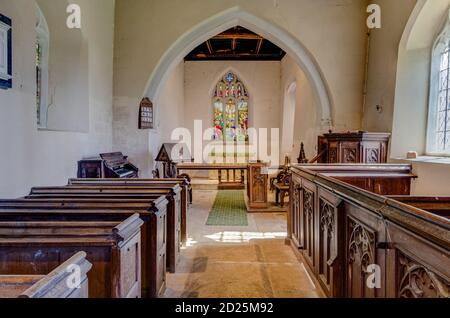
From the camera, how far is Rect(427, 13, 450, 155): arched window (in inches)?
185

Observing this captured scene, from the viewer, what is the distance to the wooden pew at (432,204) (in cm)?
176

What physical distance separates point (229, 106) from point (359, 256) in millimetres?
10499

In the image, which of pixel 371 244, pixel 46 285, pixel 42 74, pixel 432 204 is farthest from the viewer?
pixel 42 74

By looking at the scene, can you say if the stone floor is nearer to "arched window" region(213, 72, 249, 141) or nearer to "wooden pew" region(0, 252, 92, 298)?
"wooden pew" region(0, 252, 92, 298)

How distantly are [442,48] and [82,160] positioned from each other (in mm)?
5177

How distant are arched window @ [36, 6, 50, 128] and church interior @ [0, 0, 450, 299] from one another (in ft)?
0.06

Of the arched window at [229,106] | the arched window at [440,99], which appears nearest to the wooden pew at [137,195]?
the arched window at [440,99]

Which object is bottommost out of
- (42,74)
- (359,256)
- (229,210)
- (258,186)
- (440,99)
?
(229,210)

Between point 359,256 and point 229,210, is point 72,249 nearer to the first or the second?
point 359,256

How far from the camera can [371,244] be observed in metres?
1.67

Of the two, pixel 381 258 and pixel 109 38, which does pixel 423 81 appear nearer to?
pixel 381 258

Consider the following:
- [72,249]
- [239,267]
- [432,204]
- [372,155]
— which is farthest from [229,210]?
[72,249]

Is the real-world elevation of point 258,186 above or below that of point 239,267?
above
